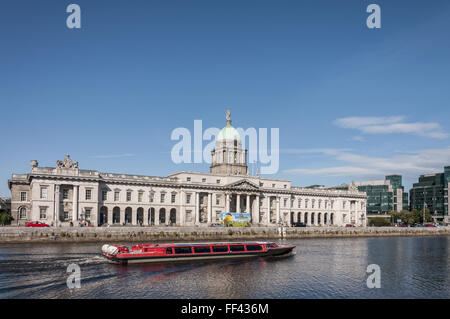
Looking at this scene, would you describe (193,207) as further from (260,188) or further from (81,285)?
(81,285)

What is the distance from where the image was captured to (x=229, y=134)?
420 feet

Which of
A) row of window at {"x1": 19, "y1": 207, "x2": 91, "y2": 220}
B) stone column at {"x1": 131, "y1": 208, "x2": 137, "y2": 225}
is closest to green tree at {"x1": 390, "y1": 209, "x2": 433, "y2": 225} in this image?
stone column at {"x1": 131, "y1": 208, "x2": 137, "y2": 225}

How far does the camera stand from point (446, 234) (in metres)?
132

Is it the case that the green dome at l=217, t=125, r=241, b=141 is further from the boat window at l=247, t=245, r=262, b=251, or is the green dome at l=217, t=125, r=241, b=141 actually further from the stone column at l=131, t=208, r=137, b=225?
the boat window at l=247, t=245, r=262, b=251

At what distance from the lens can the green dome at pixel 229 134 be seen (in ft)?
418

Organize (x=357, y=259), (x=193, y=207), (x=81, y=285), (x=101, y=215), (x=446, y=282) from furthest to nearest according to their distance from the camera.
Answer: (x=193, y=207) → (x=101, y=215) → (x=357, y=259) → (x=446, y=282) → (x=81, y=285)

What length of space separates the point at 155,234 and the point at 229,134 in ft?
174

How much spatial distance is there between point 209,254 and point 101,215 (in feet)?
182

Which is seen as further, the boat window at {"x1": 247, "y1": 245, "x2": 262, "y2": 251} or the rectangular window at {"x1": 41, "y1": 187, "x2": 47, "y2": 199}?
the rectangular window at {"x1": 41, "y1": 187, "x2": 47, "y2": 199}

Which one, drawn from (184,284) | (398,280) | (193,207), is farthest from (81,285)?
(193,207)

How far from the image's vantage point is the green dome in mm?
127375

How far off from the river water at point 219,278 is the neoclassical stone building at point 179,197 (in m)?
38.0

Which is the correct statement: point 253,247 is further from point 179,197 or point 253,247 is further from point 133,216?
point 179,197
